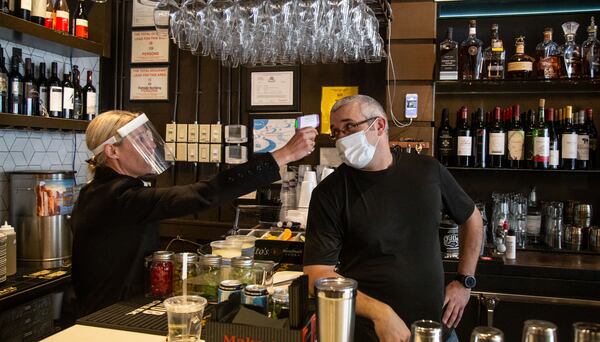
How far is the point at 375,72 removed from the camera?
3.78 metres

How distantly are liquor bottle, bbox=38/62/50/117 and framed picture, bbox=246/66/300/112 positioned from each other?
1.41 metres

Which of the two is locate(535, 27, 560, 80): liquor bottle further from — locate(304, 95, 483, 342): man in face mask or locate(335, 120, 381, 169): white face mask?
locate(335, 120, 381, 169): white face mask

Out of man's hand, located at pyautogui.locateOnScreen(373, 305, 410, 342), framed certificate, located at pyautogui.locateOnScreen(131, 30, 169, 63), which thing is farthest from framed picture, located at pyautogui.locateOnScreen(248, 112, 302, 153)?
man's hand, located at pyautogui.locateOnScreen(373, 305, 410, 342)

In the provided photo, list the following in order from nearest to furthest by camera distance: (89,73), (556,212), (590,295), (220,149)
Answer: (590,295)
(556,212)
(89,73)
(220,149)

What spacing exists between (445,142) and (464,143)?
0.41 ft

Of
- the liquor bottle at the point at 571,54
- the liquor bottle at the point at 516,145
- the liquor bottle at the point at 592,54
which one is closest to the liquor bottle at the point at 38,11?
the liquor bottle at the point at 516,145

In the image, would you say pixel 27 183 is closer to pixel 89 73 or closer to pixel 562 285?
pixel 89 73

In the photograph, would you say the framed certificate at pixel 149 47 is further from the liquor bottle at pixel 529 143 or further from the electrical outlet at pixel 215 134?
the liquor bottle at pixel 529 143

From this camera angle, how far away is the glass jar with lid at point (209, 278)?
187 centimetres

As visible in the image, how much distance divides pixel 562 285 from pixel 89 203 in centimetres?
249

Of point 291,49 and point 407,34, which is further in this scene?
point 407,34

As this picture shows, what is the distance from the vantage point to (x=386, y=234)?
1.99 m

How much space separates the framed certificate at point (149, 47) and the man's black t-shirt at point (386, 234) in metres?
2.57

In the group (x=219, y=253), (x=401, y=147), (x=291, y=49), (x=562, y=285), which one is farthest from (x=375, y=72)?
(x=219, y=253)
